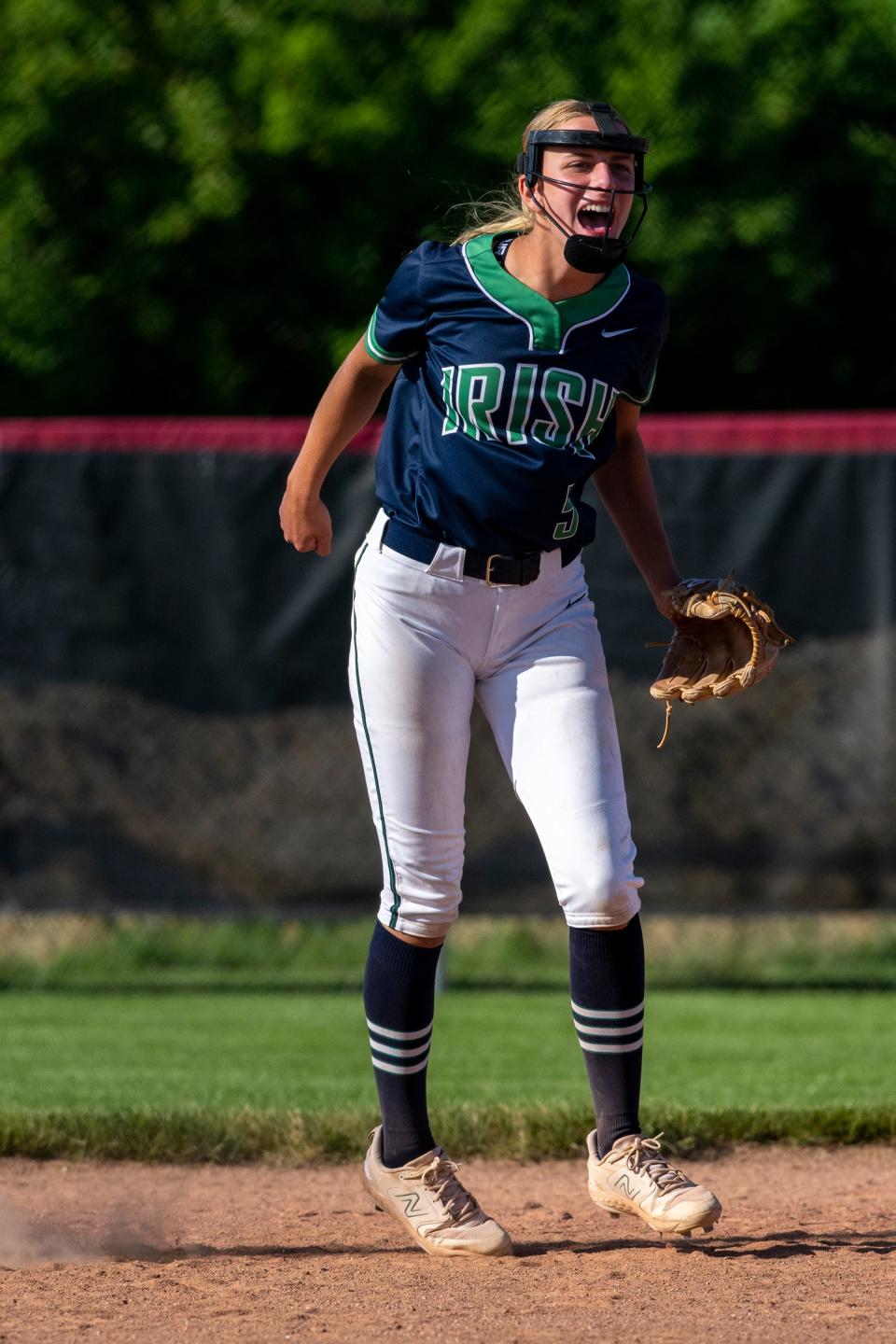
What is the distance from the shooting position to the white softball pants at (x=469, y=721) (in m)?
3.11

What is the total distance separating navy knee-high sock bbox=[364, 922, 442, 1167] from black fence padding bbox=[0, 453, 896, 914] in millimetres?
3291

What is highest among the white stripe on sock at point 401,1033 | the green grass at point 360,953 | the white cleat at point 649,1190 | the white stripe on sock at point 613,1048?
the white stripe on sock at point 613,1048

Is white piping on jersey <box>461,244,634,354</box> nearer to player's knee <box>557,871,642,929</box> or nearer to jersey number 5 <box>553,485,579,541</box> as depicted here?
jersey number 5 <box>553,485,579,541</box>

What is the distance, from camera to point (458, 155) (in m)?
8.28

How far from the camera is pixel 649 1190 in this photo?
121 inches

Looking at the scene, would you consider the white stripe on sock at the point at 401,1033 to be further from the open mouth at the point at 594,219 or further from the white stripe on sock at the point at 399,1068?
the open mouth at the point at 594,219

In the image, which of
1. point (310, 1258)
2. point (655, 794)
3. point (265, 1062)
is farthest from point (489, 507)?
point (655, 794)

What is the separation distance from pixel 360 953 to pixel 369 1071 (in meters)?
2.17

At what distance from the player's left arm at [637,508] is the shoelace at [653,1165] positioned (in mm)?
1008

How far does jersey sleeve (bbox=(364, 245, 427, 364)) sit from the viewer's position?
3.15 m

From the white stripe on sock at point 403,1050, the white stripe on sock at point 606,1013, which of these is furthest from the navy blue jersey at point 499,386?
the white stripe on sock at point 403,1050

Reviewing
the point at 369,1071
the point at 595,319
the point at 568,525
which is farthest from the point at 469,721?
→ the point at 369,1071

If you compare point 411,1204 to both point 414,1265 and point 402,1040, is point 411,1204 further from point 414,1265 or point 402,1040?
point 402,1040

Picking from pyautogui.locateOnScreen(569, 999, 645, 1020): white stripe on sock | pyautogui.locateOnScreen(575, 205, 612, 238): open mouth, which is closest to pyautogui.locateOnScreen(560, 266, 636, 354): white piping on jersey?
pyautogui.locateOnScreen(575, 205, 612, 238): open mouth
